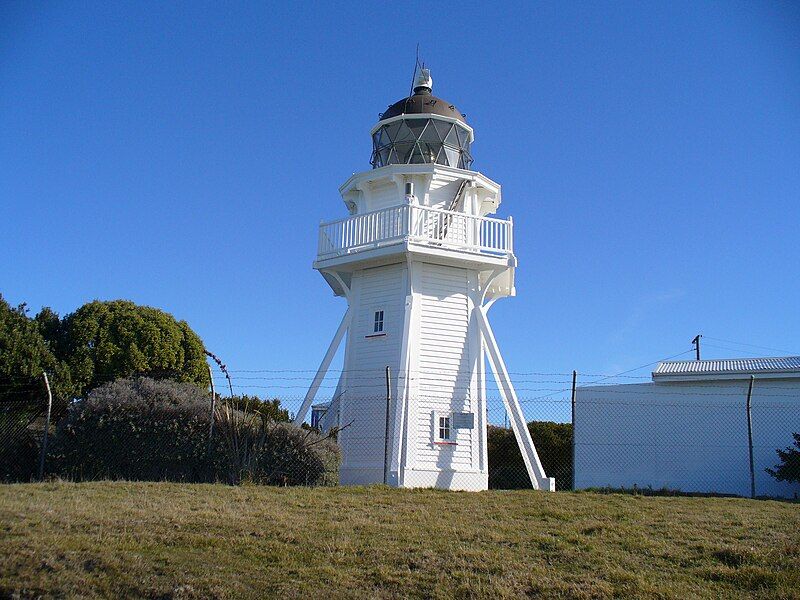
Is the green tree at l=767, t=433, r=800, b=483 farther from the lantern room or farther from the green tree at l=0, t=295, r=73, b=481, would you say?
the green tree at l=0, t=295, r=73, b=481

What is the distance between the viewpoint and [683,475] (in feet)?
68.9

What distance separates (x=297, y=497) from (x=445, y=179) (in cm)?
1024

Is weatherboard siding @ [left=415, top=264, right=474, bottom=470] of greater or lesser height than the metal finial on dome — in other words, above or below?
below

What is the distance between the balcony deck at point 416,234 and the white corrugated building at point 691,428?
526cm

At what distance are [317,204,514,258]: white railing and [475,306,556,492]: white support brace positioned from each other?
5.36 ft

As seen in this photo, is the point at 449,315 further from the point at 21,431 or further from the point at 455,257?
the point at 21,431

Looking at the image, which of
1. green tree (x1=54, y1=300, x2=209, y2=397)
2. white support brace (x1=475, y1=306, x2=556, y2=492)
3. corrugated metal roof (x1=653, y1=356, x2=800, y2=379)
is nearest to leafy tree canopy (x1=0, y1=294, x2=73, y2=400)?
green tree (x1=54, y1=300, x2=209, y2=397)

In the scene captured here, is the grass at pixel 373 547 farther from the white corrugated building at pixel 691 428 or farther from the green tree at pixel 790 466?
the white corrugated building at pixel 691 428

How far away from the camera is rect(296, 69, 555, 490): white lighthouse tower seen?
18656 mm

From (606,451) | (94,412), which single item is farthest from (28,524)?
(606,451)

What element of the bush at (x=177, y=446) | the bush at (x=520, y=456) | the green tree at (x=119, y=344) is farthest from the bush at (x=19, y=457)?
the bush at (x=520, y=456)

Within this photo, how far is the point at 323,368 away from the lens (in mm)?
20156

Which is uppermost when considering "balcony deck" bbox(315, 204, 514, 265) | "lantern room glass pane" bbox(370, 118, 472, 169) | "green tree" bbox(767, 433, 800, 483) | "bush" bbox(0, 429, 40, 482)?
"lantern room glass pane" bbox(370, 118, 472, 169)

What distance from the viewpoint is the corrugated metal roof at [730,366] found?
69.8ft
